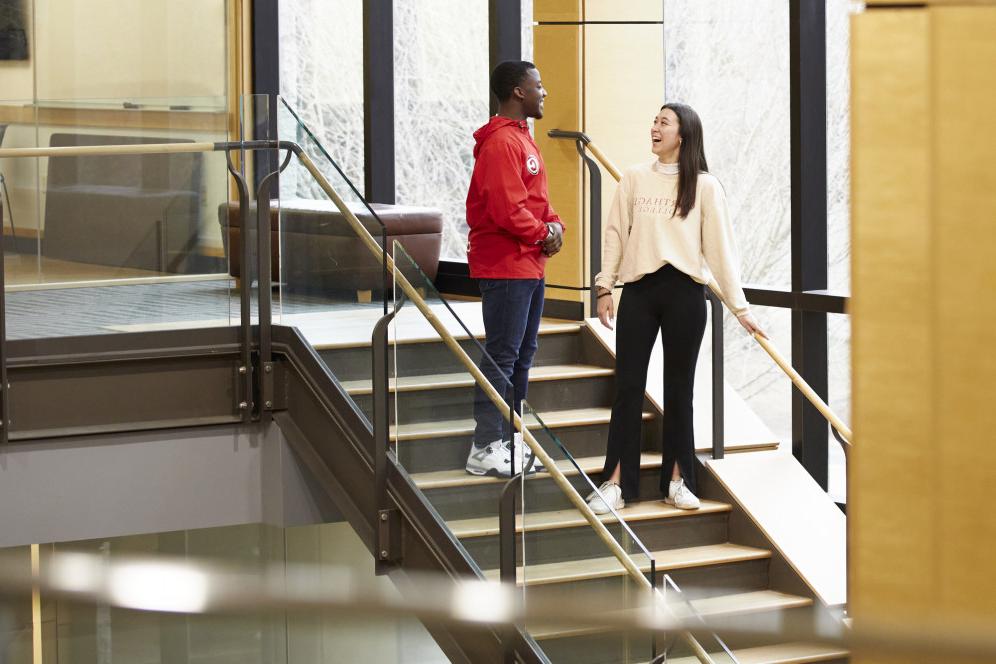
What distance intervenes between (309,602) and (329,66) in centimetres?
1057

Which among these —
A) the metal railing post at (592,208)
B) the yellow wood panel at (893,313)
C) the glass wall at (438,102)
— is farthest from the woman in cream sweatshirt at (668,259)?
the yellow wood panel at (893,313)

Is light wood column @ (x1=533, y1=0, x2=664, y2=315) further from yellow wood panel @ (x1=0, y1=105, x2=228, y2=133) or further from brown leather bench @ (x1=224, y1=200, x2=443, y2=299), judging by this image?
yellow wood panel @ (x1=0, y1=105, x2=228, y2=133)

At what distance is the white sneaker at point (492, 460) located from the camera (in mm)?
5336

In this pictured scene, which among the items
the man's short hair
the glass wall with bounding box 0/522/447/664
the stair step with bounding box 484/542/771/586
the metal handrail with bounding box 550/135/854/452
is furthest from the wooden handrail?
the glass wall with bounding box 0/522/447/664

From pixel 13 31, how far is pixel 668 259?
4771mm

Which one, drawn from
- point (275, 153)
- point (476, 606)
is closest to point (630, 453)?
point (275, 153)

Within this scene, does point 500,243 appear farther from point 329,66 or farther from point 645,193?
point 329,66

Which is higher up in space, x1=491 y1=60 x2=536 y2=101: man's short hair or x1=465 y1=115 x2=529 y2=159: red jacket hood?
x1=491 y1=60 x2=536 y2=101: man's short hair

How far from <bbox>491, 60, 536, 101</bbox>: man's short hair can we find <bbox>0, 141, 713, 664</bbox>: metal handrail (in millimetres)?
849

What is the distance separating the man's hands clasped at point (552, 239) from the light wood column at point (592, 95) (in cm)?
198

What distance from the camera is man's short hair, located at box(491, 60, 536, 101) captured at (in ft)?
19.3

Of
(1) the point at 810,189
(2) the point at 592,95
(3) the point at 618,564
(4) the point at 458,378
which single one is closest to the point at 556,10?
(2) the point at 592,95

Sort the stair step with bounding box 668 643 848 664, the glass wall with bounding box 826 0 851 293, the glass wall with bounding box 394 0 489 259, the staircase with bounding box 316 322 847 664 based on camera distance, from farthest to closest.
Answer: the glass wall with bounding box 394 0 489 259 < the glass wall with bounding box 826 0 851 293 < the stair step with bounding box 668 643 848 664 < the staircase with bounding box 316 322 847 664

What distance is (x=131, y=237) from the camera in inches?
259
